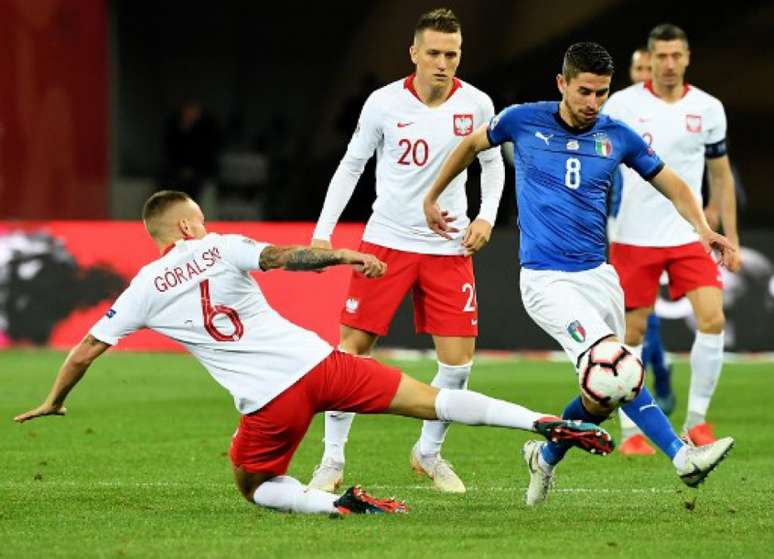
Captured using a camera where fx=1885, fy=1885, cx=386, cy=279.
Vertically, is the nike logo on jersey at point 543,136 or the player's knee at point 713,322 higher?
the nike logo on jersey at point 543,136

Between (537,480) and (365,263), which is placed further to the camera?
(537,480)

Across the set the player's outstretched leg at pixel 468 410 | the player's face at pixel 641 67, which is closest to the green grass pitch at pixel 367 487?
the player's outstretched leg at pixel 468 410

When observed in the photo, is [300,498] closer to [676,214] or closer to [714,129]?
→ [676,214]

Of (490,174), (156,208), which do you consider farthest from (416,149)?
(156,208)

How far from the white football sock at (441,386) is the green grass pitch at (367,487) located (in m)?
0.21

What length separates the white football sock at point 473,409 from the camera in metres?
8.09

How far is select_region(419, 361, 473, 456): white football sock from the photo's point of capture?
9641 millimetres

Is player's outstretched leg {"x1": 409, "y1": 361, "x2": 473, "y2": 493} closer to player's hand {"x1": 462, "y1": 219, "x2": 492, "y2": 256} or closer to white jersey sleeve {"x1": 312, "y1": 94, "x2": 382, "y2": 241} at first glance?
player's hand {"x1": 462, "y1": 219, "x2": 492, "y2": 256}

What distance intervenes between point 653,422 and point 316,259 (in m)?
1.84

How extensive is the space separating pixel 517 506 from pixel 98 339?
2.08 m

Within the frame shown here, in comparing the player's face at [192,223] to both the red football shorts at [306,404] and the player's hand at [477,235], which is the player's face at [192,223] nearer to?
the red football shorts at [306,404]

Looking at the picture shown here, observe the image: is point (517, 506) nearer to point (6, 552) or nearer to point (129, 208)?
point (6, 552)

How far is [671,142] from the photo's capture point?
37.3 feet

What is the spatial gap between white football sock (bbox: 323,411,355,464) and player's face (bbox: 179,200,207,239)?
1.55 meters
